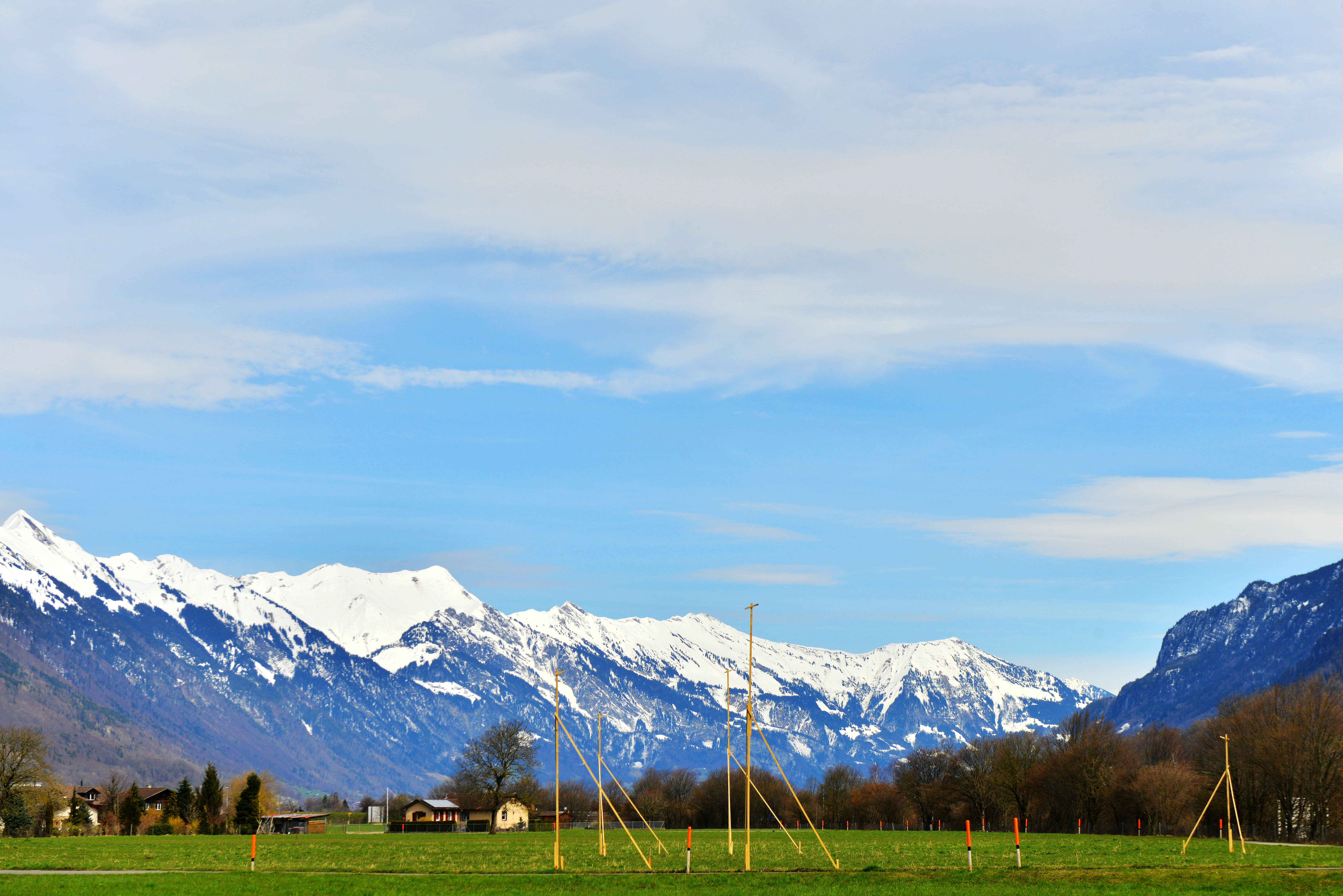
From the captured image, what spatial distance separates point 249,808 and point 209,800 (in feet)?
64.3

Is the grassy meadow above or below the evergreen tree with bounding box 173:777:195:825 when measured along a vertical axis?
above

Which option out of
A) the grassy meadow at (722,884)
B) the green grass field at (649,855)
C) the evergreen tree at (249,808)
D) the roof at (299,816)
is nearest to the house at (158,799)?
the roof at (299,816)

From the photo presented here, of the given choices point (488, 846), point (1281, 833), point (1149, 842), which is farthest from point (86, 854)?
point (1281, 833)

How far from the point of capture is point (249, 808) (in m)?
145

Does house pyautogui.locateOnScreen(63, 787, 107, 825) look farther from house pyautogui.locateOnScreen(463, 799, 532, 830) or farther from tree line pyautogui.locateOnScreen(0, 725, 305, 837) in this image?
house pyautogui.locateOnScreen(463, 799, 532, 830)

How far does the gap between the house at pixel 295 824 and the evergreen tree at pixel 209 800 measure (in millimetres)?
6597

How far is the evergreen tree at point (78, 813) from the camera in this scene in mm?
151750

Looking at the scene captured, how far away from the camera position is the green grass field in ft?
170

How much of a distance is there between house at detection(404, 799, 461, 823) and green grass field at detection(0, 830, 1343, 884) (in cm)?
8507

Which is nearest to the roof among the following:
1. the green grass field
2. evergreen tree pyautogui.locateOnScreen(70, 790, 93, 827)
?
evergreen tree pyautogui.locateOnScreen(70, 790, 93, 827)

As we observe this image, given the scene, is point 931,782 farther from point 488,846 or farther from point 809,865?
point 809,865

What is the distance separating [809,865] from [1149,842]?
36.0m

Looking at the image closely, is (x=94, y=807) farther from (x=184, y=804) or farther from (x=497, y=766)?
(x=497, y=766)

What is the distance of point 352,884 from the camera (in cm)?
4322
